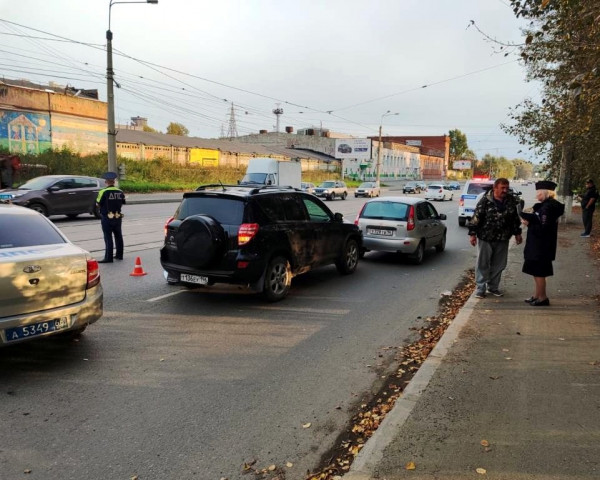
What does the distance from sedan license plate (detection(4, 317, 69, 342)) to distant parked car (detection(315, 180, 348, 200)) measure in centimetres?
3554

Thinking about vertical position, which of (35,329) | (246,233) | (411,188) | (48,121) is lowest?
(35,329)

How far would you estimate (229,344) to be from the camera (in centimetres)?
555

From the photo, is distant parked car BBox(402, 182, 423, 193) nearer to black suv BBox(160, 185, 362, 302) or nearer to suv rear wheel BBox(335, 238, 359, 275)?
suv rear wheel BBox(335, 238, 359, 275)

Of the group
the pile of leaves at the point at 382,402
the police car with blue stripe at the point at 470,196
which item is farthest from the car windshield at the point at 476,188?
the pile of leaves at the point at 382,402

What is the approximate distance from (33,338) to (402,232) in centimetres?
797

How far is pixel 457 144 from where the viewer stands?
462 ft

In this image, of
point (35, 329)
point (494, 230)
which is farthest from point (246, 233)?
point (494, 230)

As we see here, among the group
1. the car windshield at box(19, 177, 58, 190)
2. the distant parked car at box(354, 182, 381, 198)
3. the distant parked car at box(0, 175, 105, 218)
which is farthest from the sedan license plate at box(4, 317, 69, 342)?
the distant parked car at box(354, 182, 381, 198)

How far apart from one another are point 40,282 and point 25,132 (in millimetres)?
34279

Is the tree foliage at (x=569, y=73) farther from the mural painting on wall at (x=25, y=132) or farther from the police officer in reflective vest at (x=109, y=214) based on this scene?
the mural painting on wall at (x=25, y=132)

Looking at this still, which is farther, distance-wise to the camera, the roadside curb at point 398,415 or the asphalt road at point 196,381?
the asphalt road at point 196,381

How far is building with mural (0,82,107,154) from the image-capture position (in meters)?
32.7

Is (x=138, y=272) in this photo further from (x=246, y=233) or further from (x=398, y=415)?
(x=398, y=415)

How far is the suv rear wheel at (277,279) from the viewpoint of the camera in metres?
7.18
